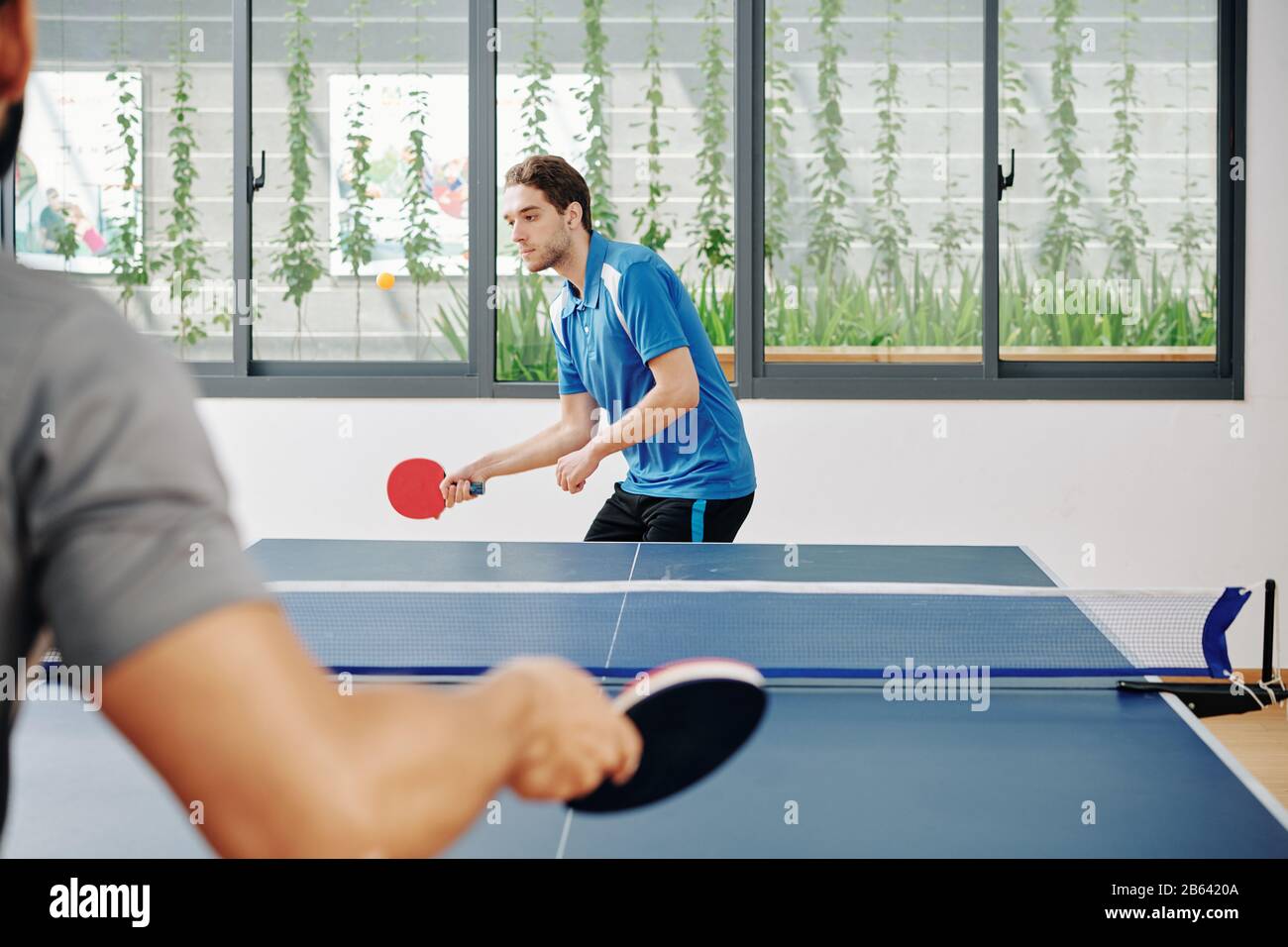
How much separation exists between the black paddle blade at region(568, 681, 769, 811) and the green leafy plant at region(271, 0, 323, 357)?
4.54m

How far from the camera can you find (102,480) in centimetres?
47

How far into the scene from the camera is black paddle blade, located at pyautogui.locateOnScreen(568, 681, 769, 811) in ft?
2.45

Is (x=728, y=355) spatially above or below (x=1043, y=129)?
below

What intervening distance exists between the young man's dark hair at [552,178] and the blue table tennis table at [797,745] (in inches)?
37.2

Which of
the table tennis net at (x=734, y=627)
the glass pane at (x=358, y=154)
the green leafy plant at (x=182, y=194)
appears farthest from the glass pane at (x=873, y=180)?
the table tennis net at (x=734, y=627)

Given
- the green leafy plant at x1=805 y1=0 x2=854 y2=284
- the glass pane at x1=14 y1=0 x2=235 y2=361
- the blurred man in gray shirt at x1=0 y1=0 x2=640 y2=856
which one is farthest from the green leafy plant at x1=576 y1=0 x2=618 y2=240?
the blurred man in gray shirt at x1=0 y1=0 x2=640 y2=856

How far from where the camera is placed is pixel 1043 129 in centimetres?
496

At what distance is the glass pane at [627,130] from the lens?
197 inches

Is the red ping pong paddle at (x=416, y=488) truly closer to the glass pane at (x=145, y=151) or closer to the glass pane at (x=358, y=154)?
the glass pane at (x=358, y=154)

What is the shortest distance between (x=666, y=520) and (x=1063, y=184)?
2.29m

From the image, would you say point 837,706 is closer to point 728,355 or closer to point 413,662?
point 413,662

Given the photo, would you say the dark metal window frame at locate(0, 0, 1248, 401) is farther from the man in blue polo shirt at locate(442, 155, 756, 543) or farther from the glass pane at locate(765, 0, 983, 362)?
the man in blue polo shirt at locate(442, 155, 756, 543)
